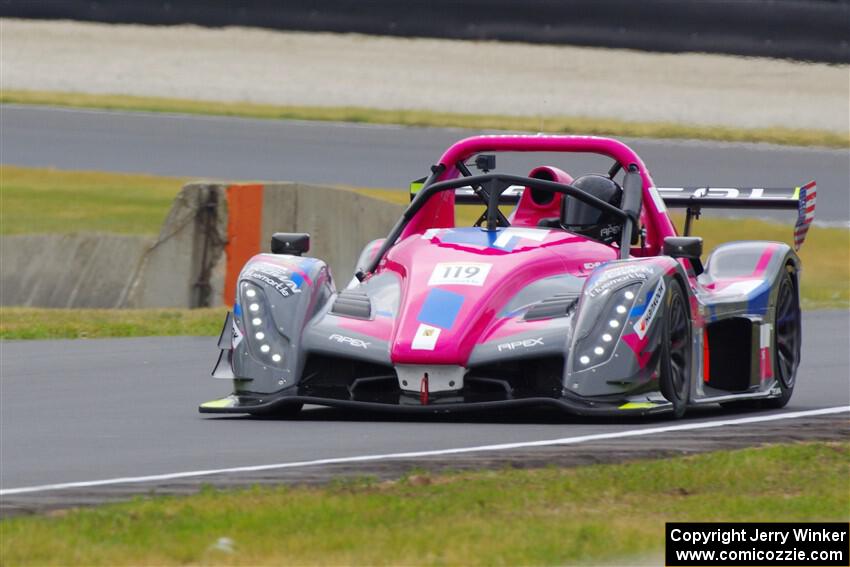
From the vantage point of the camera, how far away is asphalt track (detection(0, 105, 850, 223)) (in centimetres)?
2430

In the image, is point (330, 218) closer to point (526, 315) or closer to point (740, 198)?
point (740, 198)

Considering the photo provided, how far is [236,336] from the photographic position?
9297mm

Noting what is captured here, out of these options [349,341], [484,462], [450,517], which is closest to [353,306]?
[349,341]

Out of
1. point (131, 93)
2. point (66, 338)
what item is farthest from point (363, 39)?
point (66, 338)

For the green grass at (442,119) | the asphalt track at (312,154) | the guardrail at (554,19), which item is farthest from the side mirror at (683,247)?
the green grass at (442,119)

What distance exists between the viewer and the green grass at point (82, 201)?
2186cm

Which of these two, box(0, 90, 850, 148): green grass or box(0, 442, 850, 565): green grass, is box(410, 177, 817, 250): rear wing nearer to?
box(0, 442, 850, 565): green grass

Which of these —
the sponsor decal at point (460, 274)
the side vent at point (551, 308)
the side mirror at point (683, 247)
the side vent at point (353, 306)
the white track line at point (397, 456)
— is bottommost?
the white track line at point (397, 456)

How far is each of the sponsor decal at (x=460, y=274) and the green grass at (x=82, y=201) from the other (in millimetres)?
12628

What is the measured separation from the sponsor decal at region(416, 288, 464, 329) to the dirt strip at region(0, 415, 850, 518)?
1114 mm

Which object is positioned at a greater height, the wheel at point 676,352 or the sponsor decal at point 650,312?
the sponsor decal at point 650,312

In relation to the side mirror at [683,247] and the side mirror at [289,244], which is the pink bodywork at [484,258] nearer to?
the side mirror at [683,247]

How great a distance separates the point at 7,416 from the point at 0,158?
16856 mm

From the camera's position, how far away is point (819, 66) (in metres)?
25.0
